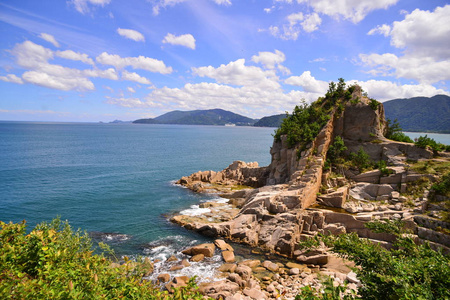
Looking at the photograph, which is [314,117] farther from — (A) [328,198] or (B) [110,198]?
(B) [110,198]

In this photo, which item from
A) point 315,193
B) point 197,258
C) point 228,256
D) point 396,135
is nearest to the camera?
point 197,258

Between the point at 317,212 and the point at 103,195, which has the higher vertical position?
the point at 317,212

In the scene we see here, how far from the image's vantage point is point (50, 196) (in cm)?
4594

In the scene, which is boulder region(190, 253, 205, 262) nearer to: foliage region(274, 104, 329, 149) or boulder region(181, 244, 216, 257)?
boulder region(181, 244, 216, 257)

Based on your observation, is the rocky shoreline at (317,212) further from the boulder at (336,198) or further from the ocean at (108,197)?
the ocean at (108,197)

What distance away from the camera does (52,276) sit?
31.6ft

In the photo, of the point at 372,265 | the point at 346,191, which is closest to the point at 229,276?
the point at 372,265

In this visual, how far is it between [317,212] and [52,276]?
2917 cm

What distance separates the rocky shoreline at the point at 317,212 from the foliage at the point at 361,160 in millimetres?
1233

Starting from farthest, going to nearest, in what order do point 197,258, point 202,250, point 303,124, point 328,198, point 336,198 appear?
1. point 303,124
2. point 328,198
3. point 336,198
4. point 202,250
5. point 197,258

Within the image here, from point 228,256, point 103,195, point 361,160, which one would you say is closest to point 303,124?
point 361,160

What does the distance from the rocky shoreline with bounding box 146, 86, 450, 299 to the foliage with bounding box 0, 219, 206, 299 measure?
11.9 meters

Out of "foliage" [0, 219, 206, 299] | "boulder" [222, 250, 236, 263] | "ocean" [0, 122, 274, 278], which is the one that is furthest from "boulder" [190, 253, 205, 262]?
"foliage" [0, 219, 206, 299]

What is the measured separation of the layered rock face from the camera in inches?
1186
